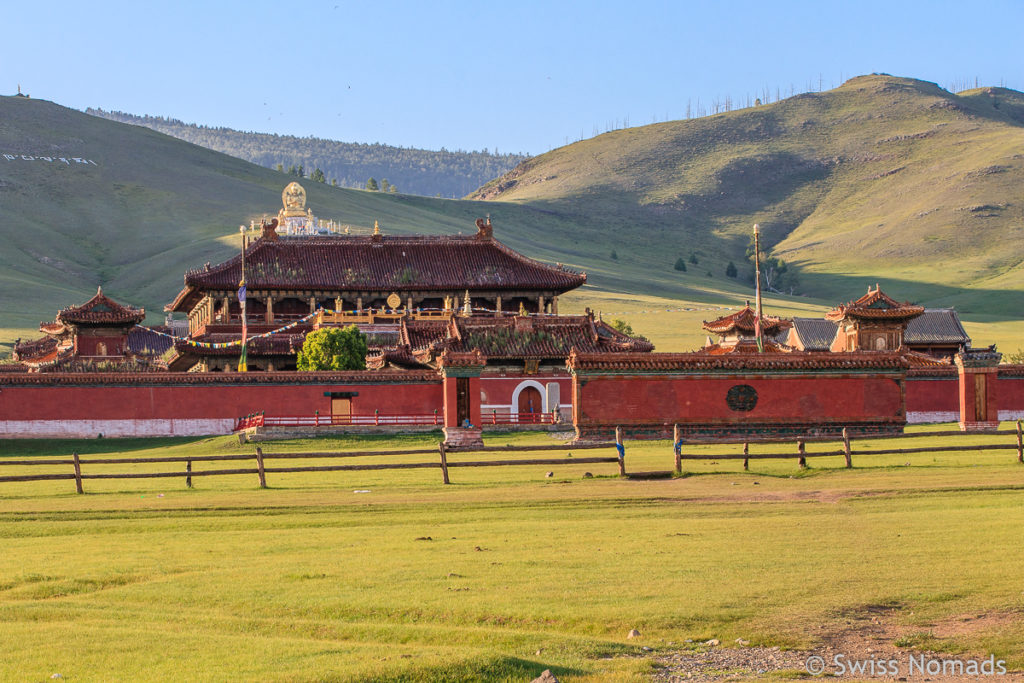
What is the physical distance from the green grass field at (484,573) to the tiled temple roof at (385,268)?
4488 cm

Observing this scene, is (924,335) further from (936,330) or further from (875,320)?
(875,320)

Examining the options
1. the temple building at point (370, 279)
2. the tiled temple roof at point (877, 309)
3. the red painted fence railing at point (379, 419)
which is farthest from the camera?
the temple building at point (370, 279)

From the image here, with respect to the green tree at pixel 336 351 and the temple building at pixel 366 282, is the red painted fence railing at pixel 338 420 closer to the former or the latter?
the green tree at pixel 336 351

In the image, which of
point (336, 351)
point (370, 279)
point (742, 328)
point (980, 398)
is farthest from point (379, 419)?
point (742, 328)

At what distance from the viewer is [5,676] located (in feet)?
44.8

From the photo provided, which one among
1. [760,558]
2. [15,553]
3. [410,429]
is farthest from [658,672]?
[410,429]

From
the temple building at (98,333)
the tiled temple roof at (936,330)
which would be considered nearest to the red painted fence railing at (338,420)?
the temple building at (98,333)

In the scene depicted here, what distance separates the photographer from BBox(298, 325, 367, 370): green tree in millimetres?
57438

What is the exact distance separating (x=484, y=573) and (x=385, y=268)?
193 feet

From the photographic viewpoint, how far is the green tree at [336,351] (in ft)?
188

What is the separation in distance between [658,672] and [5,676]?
6.80 meters

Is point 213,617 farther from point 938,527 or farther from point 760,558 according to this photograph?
point 938,527

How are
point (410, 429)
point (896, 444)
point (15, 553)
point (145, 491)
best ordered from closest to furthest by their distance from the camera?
point (15, 553) → point (145, 491) → point (896, 444) → point (410, 429)

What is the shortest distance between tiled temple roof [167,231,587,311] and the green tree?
1594cm
